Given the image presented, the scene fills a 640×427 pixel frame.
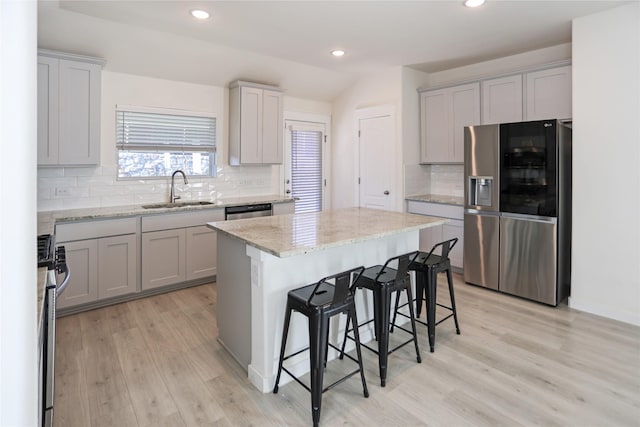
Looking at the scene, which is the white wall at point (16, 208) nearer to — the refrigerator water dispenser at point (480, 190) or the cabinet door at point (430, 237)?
the refrigerator water dispenser at point (480, 190)

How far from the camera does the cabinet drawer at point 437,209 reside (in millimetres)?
4582

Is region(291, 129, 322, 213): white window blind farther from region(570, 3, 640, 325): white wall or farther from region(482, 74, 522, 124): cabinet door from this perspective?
region(570, 3, 640, 325): white wall

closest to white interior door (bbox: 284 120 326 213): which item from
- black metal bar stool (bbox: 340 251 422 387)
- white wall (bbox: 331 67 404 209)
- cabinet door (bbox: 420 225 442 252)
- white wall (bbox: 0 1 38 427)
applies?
white wall (bbox: 331 67 404 209)

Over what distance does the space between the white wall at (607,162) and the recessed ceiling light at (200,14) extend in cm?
331

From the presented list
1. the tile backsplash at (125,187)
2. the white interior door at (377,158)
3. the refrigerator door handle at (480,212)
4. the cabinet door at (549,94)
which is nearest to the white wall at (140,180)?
the tile backsplash at (125,187)

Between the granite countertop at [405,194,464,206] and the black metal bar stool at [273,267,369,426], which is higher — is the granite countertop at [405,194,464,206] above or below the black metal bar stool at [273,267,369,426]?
above

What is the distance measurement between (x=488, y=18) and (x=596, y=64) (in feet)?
3.34

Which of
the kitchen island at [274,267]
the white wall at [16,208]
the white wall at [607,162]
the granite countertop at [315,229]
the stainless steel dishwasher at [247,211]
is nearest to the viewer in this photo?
the white wall at [16,208]

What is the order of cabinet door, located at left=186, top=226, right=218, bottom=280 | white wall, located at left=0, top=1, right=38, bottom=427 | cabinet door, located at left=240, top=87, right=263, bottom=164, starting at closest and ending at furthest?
1. white wall, located at left=0, top=1, right=38, bottom=427
2. cabinet door, located at left=186, top=226, right=218, bottom=280
3. cabinet door, located at left=240, top=87, right=263, bottom=164

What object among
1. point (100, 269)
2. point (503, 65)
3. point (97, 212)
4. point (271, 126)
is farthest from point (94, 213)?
point (503, 65)

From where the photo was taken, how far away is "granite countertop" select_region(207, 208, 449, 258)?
2133mm

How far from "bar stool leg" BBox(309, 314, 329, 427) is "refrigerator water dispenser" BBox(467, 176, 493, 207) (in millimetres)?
2716

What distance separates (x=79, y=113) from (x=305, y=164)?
10.4ft

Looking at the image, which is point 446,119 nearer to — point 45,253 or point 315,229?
point 315,229
